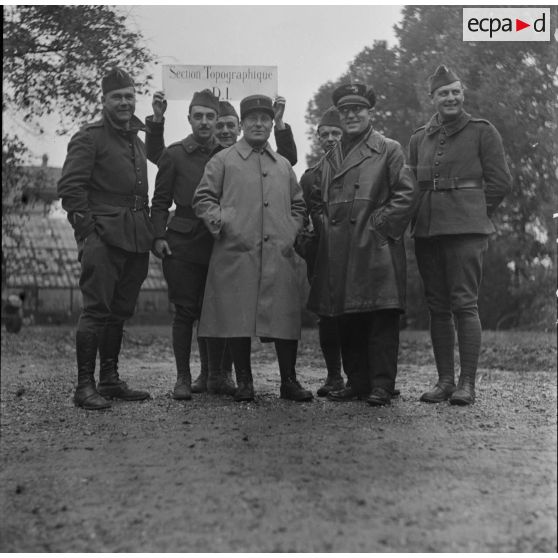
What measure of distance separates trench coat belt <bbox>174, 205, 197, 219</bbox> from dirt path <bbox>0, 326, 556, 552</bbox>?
1.14 meters

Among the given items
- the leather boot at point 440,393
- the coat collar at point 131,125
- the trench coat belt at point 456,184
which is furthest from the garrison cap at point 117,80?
the leather boot at point 440,393

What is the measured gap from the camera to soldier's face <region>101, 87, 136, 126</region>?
4.44 metres

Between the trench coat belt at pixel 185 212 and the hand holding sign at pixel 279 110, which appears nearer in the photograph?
the hand holding sign at pixel 279 110

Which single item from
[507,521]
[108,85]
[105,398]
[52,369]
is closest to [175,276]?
[105,398]

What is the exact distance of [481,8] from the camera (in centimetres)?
358

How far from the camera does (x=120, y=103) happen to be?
445 centimetres

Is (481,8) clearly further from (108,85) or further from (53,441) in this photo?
(53,441)

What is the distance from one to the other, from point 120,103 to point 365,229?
1.62 metres

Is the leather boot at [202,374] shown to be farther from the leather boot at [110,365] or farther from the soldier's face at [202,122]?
the soldier's face at [202,122]

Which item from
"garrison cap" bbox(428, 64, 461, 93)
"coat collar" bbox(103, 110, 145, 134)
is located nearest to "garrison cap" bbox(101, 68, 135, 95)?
"coat collar" bbox(103, 110, 145, 134)

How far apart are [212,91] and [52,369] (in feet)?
14.4

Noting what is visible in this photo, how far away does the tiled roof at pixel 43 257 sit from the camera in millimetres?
9578

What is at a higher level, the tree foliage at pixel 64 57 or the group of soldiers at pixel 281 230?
the tree foliage at pixel 64 57

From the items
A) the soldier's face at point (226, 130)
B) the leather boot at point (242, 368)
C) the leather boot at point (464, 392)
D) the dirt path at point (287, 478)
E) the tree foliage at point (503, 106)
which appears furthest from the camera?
the soldier's face at point (226, 130)
